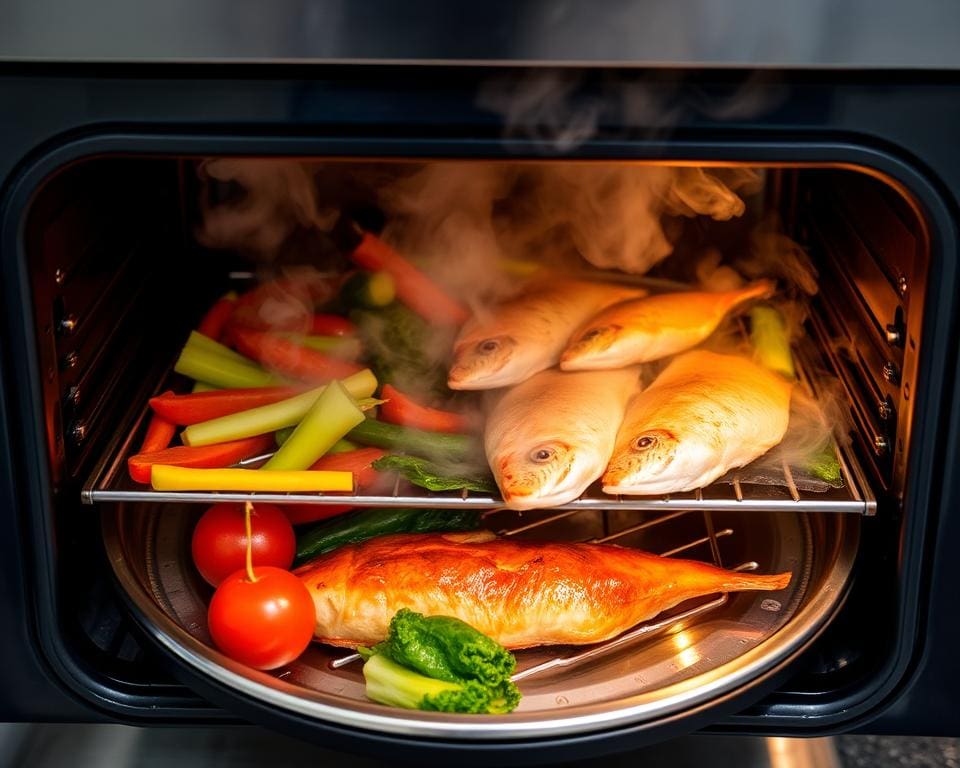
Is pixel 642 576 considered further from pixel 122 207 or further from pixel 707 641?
pixel 122 207

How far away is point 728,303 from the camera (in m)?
1.60

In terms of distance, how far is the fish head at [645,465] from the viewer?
1.28 metres

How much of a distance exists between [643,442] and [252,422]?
497 millimetres

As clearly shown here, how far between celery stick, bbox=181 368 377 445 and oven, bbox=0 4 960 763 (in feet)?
0.31

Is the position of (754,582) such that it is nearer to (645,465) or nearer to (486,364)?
(645,465)

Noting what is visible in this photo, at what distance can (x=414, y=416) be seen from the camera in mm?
1475

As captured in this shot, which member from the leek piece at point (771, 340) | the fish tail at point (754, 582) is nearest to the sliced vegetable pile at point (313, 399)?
the fish tail at point (754, 582)

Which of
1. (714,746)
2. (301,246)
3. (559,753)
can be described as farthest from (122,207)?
(714,746)

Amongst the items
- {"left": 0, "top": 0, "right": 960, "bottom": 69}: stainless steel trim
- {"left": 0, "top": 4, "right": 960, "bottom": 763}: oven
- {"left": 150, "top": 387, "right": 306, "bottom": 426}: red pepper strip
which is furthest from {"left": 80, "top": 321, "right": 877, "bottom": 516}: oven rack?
{"left": 0, "top": 0, "right": 960, "bottom": 69}: stainless steel trim

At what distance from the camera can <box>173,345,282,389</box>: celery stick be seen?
155 centimetres

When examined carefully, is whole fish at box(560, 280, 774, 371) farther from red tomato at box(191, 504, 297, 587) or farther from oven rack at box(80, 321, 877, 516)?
red tomato at box(191, 504, 297, 587)

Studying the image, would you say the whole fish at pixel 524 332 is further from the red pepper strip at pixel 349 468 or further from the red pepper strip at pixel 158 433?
the red pepper strip at pixel 158 433

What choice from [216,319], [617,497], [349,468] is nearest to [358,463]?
[349,468]

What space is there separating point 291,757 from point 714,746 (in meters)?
0.56
